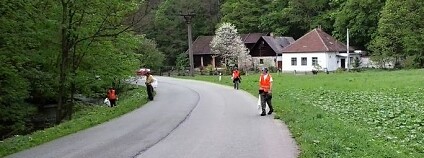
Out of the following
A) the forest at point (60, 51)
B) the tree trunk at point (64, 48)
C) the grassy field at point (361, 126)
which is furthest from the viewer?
the tree trunk at point (64, 48)

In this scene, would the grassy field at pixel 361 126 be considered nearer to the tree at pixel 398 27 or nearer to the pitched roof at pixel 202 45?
the tree at pixel 398 27

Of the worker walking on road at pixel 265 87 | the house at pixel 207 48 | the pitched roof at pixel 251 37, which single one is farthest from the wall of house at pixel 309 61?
the worker walking on road at pixel 265 87

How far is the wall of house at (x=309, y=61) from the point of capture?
68.9 m

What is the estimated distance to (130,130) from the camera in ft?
49.4

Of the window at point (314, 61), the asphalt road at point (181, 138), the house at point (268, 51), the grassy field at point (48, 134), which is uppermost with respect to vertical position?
the house at point (268, 51)

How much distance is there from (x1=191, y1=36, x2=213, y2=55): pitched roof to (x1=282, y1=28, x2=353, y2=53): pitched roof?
18347 millimetres

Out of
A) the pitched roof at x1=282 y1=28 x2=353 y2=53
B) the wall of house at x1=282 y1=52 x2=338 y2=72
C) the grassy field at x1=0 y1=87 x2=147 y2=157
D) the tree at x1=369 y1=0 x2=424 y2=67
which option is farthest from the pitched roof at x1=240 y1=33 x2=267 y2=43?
the grassy field at x1=0 y1=87 x2=147 y2=157

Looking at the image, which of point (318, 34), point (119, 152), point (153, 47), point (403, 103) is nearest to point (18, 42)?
point (119, 152)

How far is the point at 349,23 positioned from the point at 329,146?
2667 inches

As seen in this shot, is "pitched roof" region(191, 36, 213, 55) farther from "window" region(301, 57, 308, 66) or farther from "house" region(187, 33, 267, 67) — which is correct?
"window" region(301, 57, 308, 66)

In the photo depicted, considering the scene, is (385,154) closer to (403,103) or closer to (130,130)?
(130,130)

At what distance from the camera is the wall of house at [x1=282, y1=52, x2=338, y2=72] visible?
226 ft

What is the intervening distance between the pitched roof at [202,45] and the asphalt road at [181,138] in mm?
67743

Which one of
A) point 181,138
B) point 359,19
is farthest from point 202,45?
point 181,138
